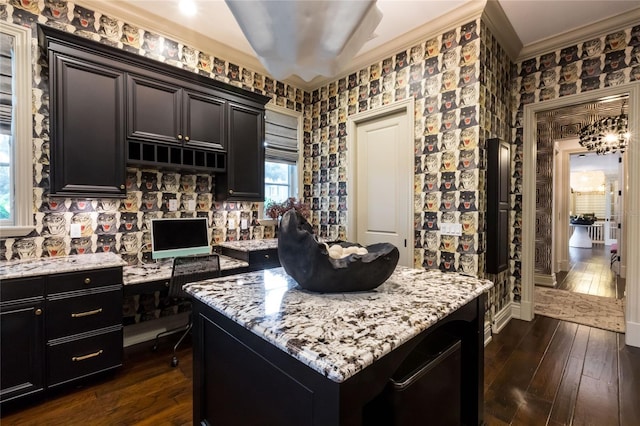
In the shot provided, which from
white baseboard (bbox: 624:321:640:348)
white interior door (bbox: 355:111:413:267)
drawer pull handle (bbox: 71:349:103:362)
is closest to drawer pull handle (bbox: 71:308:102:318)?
drawer pull handle (bbox: 71:349:103:362)

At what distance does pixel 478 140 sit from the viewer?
2.64 metres

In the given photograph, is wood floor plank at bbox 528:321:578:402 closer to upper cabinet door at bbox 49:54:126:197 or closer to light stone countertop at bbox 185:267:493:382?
light stone countertop at bbox 185:267:493:382

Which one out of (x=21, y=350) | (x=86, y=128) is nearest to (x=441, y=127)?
(x=86, y=128)

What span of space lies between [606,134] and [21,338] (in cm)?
699

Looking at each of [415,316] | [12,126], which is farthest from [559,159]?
[12,126]

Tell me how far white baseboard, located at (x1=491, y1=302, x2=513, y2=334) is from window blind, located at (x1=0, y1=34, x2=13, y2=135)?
14.9 ft

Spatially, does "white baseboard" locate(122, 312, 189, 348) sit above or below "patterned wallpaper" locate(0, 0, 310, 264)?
below

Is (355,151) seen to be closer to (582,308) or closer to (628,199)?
(628,199)

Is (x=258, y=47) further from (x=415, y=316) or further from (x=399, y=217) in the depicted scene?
(x=399, y=217)

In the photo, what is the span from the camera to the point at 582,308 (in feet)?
12.1

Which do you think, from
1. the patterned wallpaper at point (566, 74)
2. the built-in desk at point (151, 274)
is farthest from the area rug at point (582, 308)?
the built-in desk at point (151, 274)

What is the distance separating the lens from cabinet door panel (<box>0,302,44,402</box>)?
70.0 inches

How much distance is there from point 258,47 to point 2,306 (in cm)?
214

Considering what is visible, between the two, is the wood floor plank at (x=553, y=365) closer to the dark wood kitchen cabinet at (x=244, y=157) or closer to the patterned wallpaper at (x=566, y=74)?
the patterned wallpaper at (x=566, y=74)
